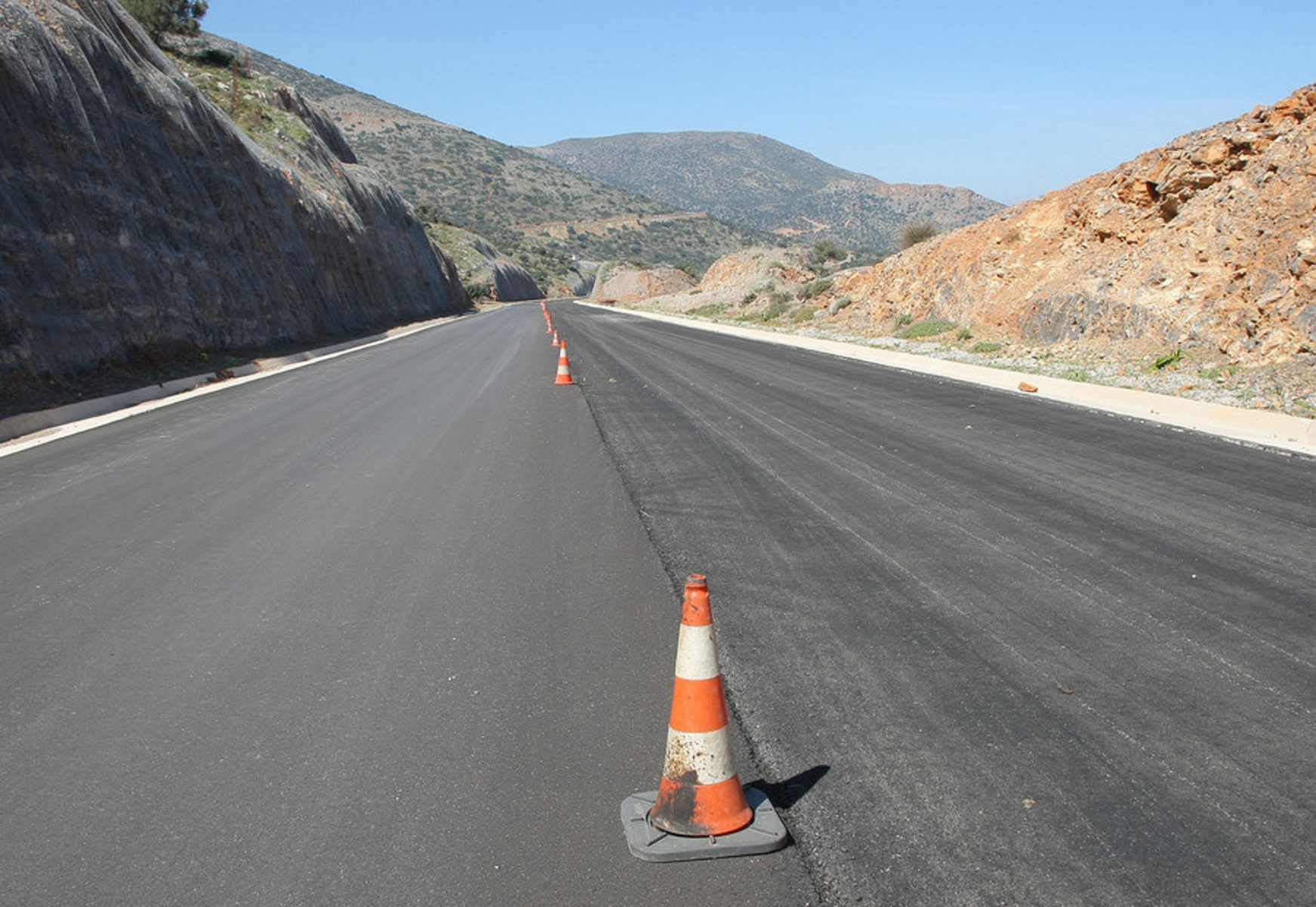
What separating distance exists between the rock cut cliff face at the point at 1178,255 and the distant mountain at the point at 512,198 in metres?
96.1

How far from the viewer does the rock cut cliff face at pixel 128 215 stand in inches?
692

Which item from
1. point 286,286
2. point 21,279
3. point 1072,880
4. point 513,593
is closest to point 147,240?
point 21,279

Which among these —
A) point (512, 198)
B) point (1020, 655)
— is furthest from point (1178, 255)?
point (512, 198)

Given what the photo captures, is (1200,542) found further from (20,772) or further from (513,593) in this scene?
(20,772)

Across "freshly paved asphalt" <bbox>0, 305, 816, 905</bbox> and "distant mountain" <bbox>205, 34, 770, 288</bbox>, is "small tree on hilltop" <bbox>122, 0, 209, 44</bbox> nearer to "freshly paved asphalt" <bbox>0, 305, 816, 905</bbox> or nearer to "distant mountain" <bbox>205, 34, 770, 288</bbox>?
"freshly paved asphalt" <bbox>0, 305, 816, 905</bbox>

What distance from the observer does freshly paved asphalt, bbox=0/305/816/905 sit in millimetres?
3283

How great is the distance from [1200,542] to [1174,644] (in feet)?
7.04

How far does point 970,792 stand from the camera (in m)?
3.65

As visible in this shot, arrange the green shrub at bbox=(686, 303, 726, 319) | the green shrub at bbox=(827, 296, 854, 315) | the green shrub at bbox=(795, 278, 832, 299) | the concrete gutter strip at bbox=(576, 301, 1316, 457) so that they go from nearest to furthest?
1. the concrete gutter strip at bbox=(576, 301, 1316, 457)
2. the green shrub at bbox=(827, 296, 854, 315)
3. the green shrub at bbox=(795, 278, 832, 299)
4. the green shrub at bbox=(686, 303, 726, 319)

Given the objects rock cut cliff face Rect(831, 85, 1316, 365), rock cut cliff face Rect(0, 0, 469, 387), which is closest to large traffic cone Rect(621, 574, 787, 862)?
rock cut cliff face Rect(831, 85, 1316, 365)

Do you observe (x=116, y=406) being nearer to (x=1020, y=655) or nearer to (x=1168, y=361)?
(x=1020, y=655)

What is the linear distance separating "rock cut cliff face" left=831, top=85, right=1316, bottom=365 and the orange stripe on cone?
14381 millimetres

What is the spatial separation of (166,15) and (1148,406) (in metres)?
52.9

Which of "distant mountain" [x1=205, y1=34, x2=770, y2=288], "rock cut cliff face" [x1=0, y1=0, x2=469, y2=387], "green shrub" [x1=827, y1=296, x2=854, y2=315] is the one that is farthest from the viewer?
"distant mountain" [x1=205, y1=34, x2=770, y2=288]
